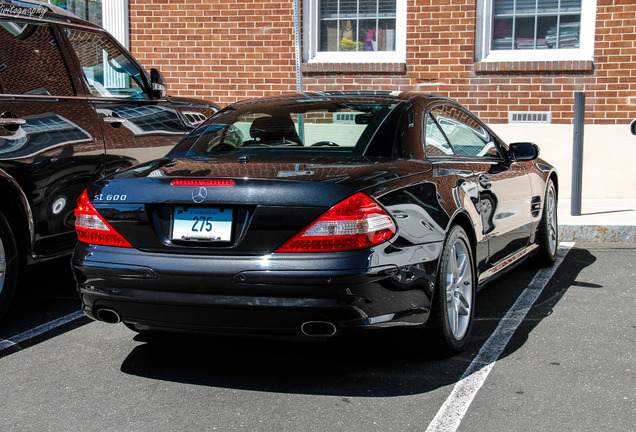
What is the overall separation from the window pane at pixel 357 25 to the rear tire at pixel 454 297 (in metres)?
6.97

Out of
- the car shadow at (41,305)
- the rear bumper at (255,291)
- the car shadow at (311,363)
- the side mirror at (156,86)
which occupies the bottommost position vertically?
the car shadow at (41,305)

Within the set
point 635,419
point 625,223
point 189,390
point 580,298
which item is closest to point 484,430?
point 635,419

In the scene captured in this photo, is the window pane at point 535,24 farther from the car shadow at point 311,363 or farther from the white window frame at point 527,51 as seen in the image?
the car shadow at point 311,363

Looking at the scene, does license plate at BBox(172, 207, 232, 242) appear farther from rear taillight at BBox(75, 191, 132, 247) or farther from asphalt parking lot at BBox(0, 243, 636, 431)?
asphalt parking lot at BBox(0, 243, 636, 431)

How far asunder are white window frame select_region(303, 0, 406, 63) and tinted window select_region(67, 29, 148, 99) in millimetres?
4739

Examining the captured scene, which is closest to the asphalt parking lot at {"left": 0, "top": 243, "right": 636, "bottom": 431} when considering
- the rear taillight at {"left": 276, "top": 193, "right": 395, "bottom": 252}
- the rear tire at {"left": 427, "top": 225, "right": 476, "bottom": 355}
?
the rear tire at {"left": 427, "top": 225, "right": 476, "bottom": 355}

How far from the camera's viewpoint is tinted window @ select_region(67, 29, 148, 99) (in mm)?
5793

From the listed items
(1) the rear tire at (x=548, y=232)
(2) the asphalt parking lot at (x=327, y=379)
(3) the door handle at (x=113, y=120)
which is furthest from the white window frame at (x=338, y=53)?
(2) the asphalt parking lot at (x=327, y=379)

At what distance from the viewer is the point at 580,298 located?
5.52 m

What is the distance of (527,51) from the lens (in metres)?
10.5

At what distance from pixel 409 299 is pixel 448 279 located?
48 cm

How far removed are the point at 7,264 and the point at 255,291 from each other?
2.03 m

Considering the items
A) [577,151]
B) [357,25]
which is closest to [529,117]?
[577,151]

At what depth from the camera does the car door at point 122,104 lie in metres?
5.68
